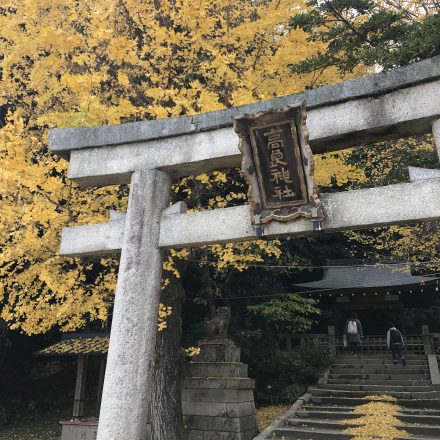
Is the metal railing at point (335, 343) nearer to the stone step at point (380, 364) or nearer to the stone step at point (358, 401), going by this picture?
the stone step at point (380, 364)

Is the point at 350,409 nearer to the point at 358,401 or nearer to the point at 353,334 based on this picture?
the point at 358,401

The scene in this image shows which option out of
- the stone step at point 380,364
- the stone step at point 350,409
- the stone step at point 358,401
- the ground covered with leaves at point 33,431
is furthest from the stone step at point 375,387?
the ground covered with leaves at point 33,431

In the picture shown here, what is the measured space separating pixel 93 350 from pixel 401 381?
9934mm

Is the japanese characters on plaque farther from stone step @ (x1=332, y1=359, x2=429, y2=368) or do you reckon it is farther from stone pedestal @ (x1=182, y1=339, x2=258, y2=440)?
stone step @ (x1=332, y1=359, x2=429, y2=368)

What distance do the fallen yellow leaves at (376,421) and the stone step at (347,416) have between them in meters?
0.19

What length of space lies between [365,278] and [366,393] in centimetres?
800

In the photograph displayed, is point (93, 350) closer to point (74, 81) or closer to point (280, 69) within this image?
point (74, 81)

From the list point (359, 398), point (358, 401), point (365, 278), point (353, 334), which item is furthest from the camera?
point (365, 278)

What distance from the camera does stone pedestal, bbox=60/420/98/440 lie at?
11049mm

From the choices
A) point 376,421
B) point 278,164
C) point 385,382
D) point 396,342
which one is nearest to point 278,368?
point 385,382

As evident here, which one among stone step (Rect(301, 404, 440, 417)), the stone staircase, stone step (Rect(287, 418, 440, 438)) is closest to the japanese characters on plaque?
the stone staircase

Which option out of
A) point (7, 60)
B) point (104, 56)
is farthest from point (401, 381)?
point (7, 60)

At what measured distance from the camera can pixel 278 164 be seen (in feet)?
15.4

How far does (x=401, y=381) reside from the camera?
14016 mm
